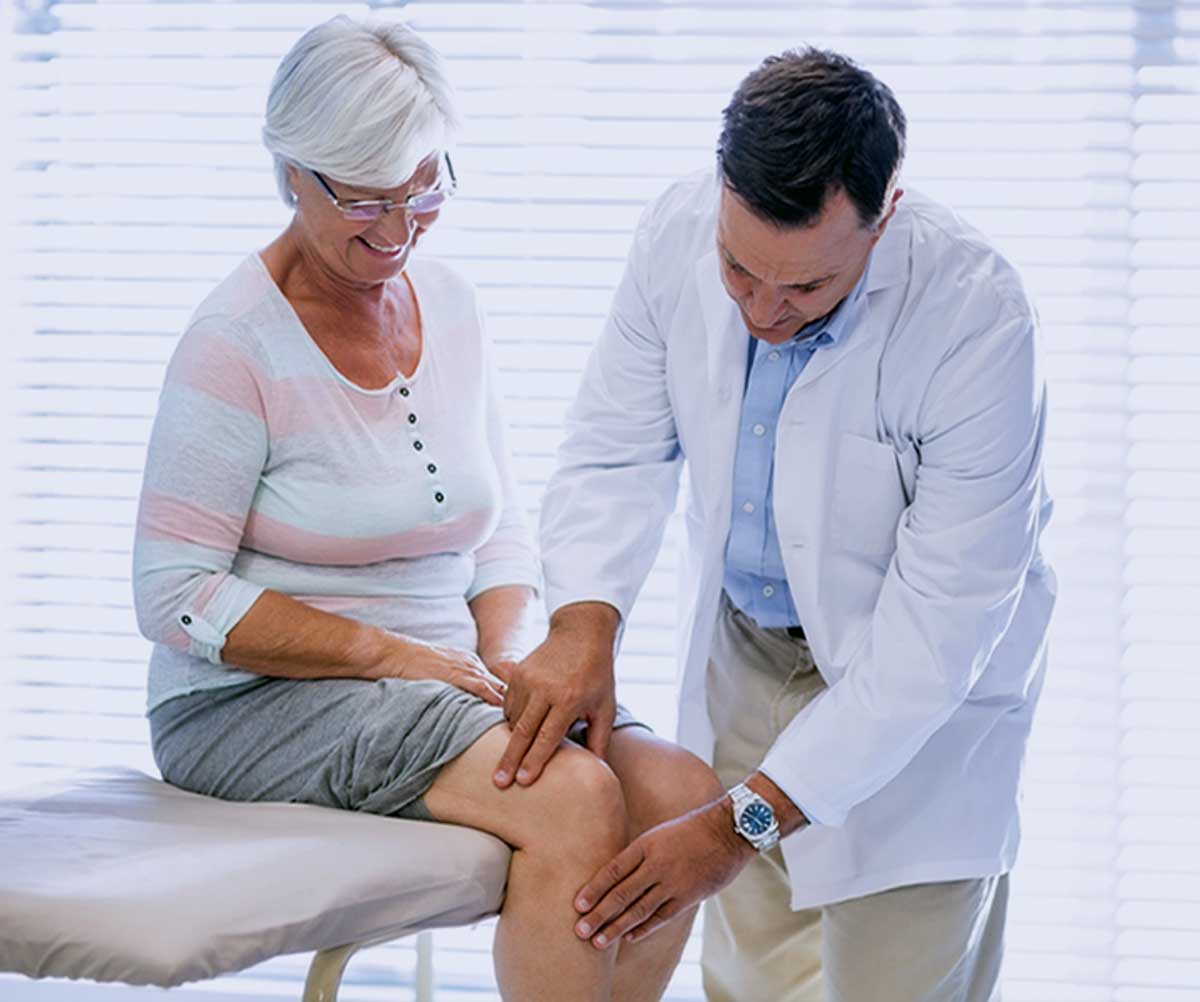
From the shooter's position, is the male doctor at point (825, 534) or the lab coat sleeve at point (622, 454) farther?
the lab coat sleeve at point (622, 454)

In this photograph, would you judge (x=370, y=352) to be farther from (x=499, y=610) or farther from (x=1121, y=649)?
(x=1121, y=649)

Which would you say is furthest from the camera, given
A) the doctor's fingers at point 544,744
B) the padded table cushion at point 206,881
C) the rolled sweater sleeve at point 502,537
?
the rolled sweater sleeve at point 502,537

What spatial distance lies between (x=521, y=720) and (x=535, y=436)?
3.05ft

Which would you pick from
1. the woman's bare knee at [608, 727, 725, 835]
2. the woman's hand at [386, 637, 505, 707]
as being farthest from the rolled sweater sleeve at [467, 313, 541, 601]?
the woman's bare knee at [608, 727, 725, 835]

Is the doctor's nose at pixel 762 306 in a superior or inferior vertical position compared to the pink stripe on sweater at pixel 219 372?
superior

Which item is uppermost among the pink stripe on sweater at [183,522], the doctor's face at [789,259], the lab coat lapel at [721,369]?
the doctor's face at [789,259]

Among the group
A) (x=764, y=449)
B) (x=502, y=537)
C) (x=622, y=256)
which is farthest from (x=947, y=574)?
(x=622, y=256)

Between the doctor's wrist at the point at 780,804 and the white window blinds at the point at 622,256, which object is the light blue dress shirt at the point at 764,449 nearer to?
the doctor's wrist at the point at 780,804

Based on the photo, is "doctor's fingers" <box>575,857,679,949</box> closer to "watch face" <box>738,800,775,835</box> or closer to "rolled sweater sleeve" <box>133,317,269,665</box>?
"watch face" <box>738,800,775,835</box>

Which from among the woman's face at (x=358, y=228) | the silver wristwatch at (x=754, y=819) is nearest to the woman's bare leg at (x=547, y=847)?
the silver wristwatch at (x=754, y=819)

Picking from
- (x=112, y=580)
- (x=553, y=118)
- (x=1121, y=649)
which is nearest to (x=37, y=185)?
(x=112, y=580)

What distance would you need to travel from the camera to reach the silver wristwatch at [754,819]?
1624 mm

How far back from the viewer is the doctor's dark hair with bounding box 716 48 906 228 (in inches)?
57.6

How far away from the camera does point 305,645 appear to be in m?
1.70
